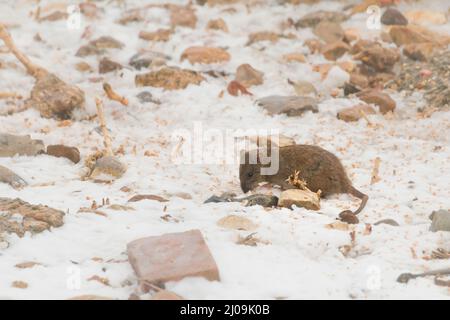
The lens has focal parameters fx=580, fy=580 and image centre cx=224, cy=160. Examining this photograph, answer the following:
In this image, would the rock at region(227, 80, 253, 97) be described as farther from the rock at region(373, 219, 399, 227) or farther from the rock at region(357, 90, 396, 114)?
the rock at region(373, 219, 399, 227)

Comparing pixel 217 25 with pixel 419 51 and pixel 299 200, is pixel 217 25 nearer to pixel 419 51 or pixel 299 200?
pixel 419 51

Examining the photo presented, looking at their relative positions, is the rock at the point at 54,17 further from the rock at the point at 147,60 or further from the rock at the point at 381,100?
the rock at the point at 381,100

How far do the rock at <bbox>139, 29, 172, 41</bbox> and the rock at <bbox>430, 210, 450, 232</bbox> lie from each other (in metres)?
7.28

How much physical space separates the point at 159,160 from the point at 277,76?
3.45 m

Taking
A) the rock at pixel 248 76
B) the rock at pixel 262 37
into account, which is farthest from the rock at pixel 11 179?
the rock at pixel 262 37

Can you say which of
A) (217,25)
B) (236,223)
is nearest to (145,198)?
(236,223)

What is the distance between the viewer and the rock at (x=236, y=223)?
4930 mm

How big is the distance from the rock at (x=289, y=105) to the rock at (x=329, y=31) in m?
2.43

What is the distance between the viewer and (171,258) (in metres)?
4.16

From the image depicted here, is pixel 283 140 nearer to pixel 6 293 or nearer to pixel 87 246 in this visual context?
pixel 87 246

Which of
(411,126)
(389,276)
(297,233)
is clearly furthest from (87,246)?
(411,126)

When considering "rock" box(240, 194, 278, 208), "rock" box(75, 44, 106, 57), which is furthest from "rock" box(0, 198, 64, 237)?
"rock" box(75, 44, 106, 57)

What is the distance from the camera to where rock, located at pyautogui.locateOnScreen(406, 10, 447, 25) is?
423 inches

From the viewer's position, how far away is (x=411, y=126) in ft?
26.3
